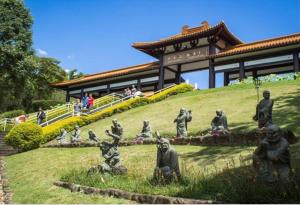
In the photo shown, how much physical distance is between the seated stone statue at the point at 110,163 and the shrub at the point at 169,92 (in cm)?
1823

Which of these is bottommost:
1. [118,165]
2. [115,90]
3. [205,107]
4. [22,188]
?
[22,188]

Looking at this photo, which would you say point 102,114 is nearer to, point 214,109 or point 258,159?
point 214,109

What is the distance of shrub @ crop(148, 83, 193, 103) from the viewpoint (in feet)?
94.9

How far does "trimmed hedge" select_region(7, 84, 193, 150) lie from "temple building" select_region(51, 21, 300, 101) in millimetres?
3571

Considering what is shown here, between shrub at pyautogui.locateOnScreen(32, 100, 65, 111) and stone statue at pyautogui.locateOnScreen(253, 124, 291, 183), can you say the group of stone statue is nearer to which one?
stone statue at pyautogui.locateOnScreen(253, 124, 291, 183)

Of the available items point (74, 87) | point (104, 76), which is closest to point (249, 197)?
point (104, 76)

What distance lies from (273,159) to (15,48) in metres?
26.4

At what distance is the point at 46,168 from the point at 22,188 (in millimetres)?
2557

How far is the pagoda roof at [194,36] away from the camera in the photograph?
31.0 meters

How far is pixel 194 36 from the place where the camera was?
31938 mm

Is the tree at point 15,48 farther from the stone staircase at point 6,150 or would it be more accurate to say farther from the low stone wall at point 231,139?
the low stone wall at point 231,139

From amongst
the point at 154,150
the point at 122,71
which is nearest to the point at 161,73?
the point at 122,71

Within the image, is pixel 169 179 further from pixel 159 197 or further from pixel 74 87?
pixel 74 87

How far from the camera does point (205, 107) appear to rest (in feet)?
74.2
